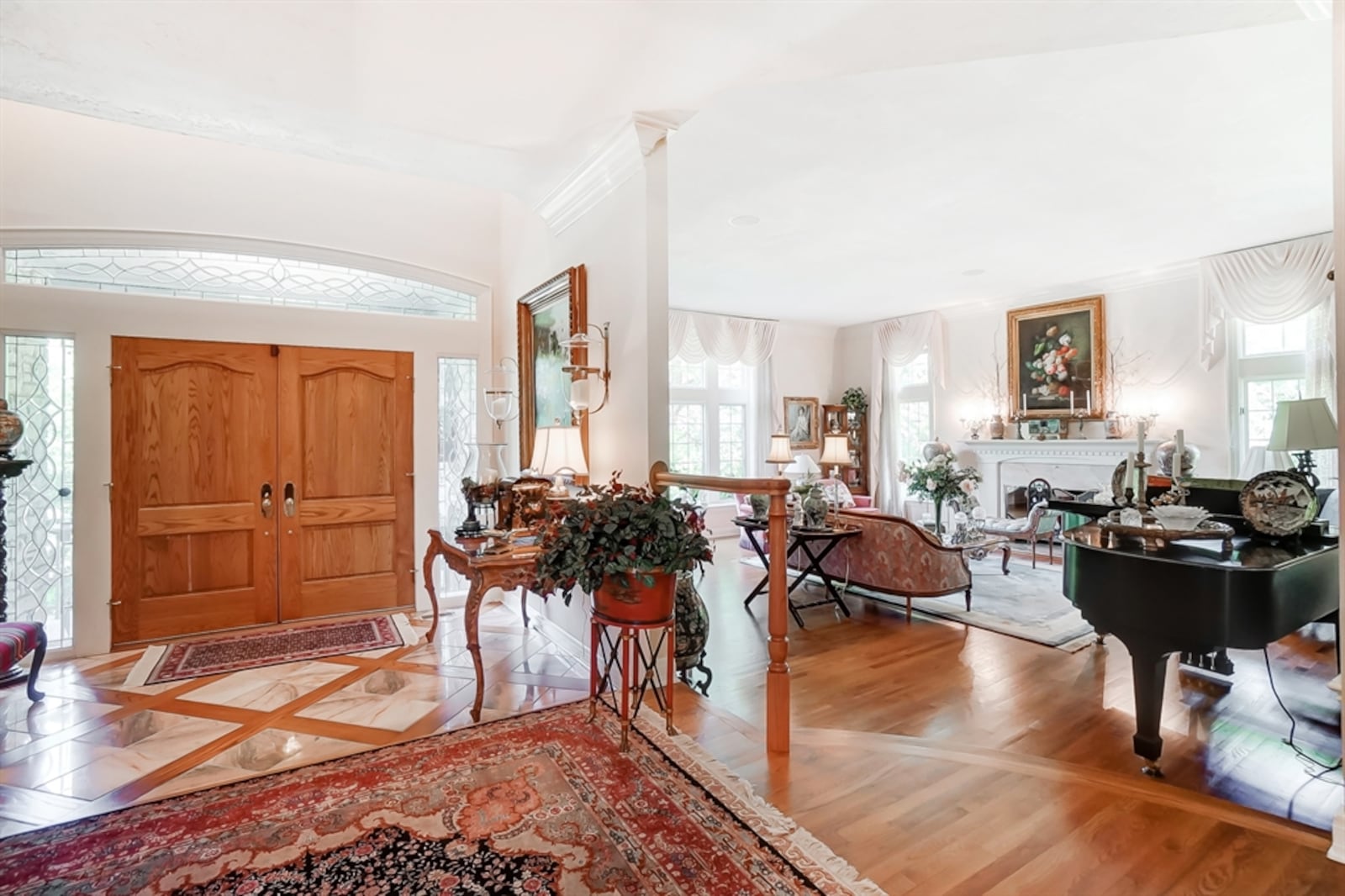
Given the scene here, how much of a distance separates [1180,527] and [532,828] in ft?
9.88

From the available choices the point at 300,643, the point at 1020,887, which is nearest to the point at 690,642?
the point at 1020,887

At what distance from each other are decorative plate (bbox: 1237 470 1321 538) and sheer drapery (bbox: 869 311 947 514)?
5.79 meters

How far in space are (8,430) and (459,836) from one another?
11.3 feet

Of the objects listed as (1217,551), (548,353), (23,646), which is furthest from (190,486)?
(1217,551)

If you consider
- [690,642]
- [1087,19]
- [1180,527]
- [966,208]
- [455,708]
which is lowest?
[455,708]

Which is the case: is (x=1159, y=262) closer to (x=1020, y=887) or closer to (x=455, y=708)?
(x=1020, y=887)

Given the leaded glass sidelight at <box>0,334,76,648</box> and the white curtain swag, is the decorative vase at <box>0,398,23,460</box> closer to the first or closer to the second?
the leaded glass sidelight at <box>0,334,76,648</box>

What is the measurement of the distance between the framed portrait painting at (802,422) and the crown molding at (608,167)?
5.79 metres

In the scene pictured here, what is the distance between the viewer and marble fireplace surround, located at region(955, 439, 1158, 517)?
21.7 ft

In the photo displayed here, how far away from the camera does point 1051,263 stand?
20.1ft

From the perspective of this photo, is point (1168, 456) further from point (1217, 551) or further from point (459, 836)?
point (459, 836)

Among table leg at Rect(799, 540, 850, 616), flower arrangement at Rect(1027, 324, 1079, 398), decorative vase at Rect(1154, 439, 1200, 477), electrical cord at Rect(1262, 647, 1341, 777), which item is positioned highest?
flower arrangement at Rect(1027, 324, 1079, 398)

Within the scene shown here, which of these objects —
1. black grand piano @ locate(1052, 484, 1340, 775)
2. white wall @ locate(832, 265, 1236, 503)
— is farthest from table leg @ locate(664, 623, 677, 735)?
white wall @ locate(832, 265, 1236, 503)

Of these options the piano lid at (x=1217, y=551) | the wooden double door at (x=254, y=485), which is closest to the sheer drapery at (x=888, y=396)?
the piano lid at (x=1217, y=551)
